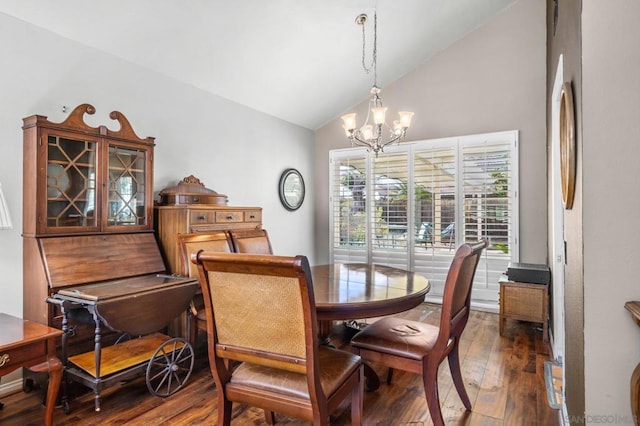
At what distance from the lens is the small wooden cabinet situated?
301 cm

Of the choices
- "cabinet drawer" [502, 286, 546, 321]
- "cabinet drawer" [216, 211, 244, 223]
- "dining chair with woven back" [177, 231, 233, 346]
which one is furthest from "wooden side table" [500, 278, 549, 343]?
"dining chair with woven back" [177, 231, 233, 346]

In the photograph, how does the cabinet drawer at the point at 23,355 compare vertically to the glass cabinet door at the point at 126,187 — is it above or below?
below

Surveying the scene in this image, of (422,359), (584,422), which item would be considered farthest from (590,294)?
(422,359)

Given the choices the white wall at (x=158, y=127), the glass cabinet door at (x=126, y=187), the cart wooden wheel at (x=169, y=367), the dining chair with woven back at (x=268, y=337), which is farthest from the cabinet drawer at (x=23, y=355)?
the glass cabinet door at (x=126, y=187)

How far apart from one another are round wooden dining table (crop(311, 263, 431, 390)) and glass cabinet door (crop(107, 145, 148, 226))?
1556mm

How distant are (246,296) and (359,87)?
13.3 feet

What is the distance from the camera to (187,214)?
3.00m

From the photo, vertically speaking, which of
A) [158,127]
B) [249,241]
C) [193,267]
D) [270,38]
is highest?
[270,38]

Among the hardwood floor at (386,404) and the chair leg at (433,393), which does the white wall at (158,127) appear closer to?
the hardwood floor at (386,404)

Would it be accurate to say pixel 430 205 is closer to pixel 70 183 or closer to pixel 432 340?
pixel 432 340

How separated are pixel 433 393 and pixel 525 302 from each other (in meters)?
2.12

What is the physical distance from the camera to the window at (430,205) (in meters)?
4.27

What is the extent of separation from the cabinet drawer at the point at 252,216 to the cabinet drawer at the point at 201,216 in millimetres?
448

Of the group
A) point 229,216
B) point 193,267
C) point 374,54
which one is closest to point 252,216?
point 229,216
